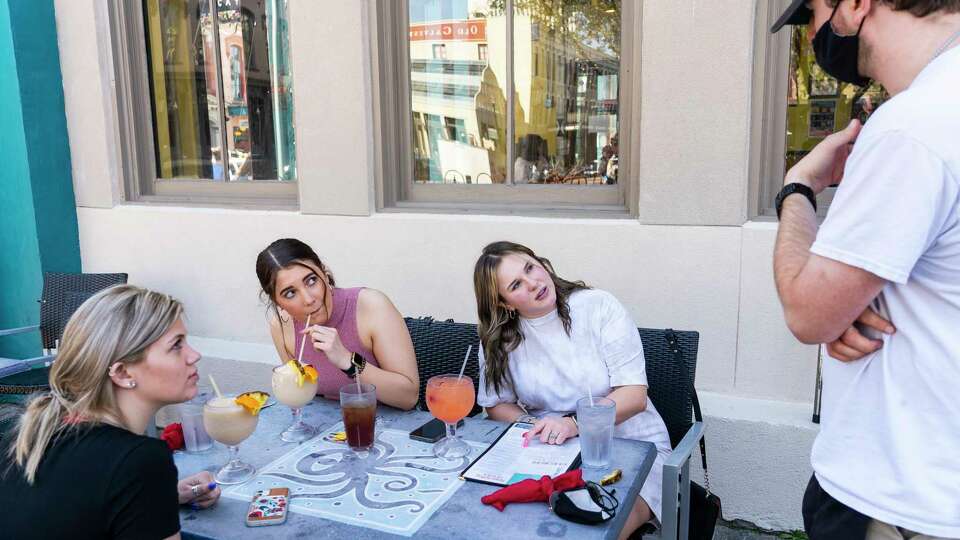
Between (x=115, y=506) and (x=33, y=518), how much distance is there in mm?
162

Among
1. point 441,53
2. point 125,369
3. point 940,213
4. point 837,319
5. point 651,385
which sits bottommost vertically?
point 651,385

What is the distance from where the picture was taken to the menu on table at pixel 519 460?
5.85 ft

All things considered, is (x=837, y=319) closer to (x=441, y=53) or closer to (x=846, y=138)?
(x=846, y=138)

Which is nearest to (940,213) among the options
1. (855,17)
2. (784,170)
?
(855,17)

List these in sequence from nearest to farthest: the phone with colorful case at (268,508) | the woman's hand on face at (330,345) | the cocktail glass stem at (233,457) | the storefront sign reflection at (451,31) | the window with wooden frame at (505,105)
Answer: the phone with colorful case at (268,508) < the cocktail glass stem at (233,457) < the woman's hand on face at (330,345) < the window with wooden frame at (505,105) < the storefront sign reflection at (451,31)

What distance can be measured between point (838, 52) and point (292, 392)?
168cm

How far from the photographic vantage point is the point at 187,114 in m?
4.69

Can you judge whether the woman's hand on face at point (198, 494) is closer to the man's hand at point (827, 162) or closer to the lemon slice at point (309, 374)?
the lemon slice at point (309, 374)

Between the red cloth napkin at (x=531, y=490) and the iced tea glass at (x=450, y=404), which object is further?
the iced tea glass at (x=450, y=404)

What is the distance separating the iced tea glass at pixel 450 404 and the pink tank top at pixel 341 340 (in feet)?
1.77

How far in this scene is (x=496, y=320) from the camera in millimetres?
2496

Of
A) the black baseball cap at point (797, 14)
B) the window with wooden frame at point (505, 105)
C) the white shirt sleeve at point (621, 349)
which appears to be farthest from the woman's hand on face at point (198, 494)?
the window with wooden frame at point (505, 105)

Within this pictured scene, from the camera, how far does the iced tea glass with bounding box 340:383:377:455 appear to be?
6.46ft

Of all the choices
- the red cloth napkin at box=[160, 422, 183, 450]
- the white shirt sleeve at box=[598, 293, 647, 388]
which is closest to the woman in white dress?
the white shirt sleeve at box=[598, 293, 647, 388]
